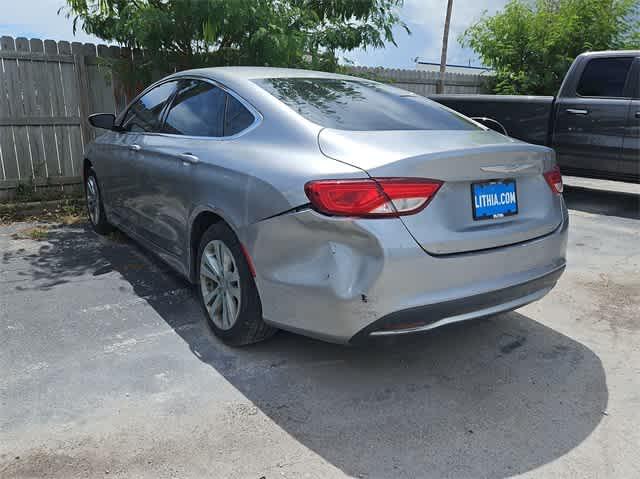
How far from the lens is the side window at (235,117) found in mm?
3270

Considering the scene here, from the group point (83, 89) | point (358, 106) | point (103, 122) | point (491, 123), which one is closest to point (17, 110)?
point (83, 89)

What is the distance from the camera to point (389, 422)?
8.64 feet

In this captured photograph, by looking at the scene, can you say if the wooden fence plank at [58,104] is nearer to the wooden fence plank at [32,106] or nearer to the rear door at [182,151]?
the wooden fence plank at [32,106]

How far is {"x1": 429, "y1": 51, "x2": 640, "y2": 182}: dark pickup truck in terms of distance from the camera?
22.8ft

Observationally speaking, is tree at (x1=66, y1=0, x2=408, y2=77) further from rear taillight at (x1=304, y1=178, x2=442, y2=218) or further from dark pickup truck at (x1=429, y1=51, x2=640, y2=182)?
rear taillight at (x1=304, y1=178, x2=442, y2=218)

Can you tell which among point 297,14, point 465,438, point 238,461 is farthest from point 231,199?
point 297,14

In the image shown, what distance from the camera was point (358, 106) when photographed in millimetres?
3307

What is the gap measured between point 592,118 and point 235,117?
18.1ft

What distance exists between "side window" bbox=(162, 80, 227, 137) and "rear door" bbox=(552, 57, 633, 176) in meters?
5.34

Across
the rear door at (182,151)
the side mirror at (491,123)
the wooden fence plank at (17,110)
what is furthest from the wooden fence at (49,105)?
the side mirror at (491,123)

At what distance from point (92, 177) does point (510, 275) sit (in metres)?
4.29

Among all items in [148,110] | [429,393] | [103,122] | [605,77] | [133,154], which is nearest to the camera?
[429,393]

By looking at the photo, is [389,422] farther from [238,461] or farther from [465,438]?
[238,461]

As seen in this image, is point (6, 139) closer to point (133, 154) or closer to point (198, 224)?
point (133, 154)
